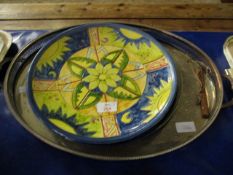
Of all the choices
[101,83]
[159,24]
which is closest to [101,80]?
[101,83]

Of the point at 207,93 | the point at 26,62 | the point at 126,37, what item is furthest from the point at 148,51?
the point at 26,62

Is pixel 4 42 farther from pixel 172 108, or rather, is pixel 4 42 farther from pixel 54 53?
pixel 172 108

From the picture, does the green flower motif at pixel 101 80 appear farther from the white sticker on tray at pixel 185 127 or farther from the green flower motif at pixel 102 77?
the white sticker on tray at pixel 185 127

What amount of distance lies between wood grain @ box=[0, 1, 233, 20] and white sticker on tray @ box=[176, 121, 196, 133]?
38 cm

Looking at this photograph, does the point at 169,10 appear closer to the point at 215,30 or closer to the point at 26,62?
the point at 215,30

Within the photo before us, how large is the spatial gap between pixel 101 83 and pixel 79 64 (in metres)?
0.08

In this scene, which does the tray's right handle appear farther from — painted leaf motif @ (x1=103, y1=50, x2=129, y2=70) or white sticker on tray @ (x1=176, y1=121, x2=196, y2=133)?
painted leaf motif @ (x1=103, y1=50, x2=129, y2=70)

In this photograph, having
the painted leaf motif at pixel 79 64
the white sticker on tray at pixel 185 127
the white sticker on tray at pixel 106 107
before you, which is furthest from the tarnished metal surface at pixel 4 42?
the white sticker on tray at pixel 185 127

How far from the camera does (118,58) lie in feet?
2.41

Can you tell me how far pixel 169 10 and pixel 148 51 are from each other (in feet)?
0.76

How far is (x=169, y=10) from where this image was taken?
2.91 ft

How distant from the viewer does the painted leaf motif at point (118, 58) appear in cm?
73

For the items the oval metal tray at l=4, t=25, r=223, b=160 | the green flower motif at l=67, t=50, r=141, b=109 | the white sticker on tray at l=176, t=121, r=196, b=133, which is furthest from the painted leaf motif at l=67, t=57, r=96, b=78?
the white sticker on tray at l=176, t=121, r=196, b=133

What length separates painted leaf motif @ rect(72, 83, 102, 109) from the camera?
65cm
